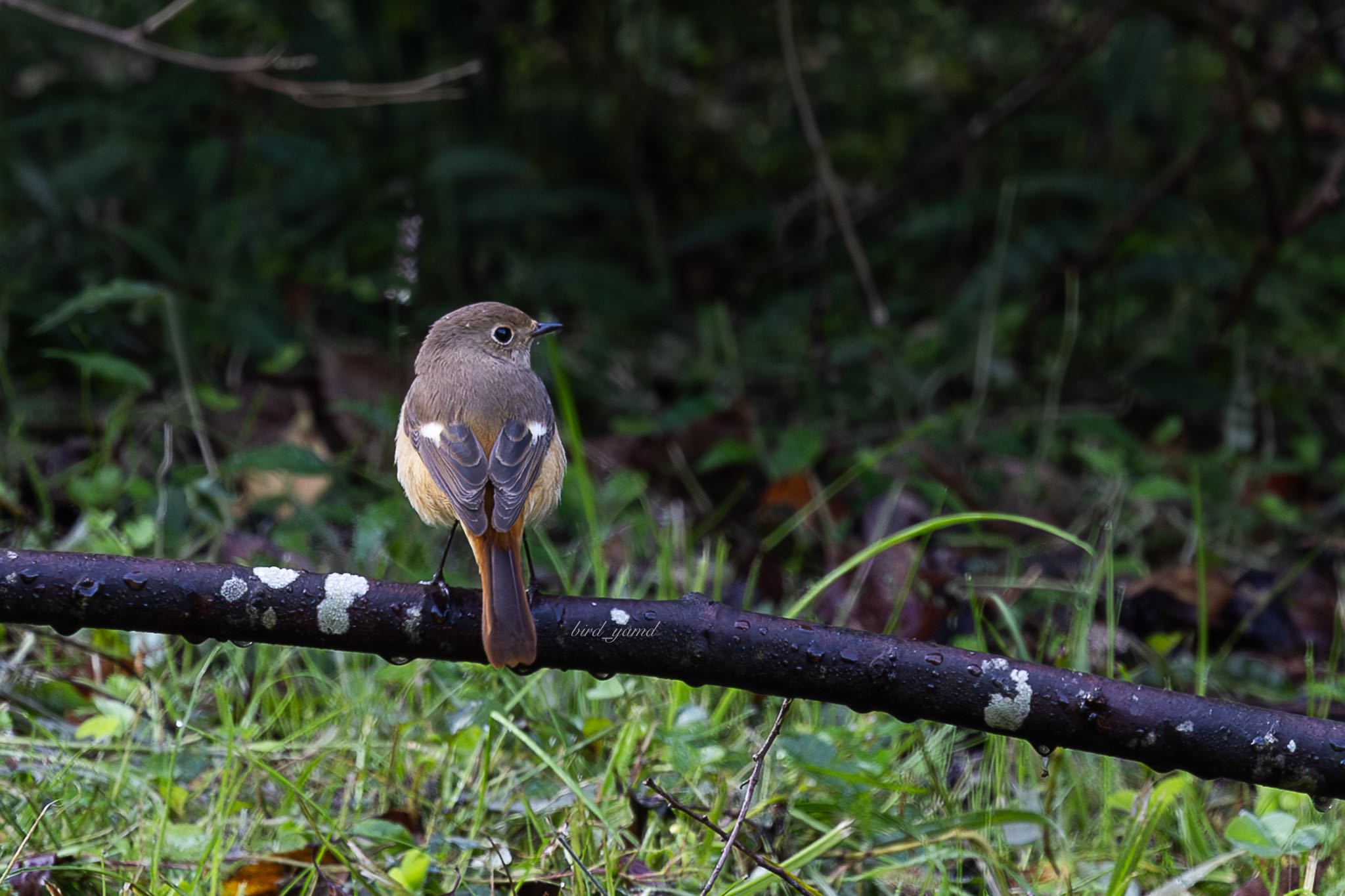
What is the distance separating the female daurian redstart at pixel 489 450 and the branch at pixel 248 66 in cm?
103

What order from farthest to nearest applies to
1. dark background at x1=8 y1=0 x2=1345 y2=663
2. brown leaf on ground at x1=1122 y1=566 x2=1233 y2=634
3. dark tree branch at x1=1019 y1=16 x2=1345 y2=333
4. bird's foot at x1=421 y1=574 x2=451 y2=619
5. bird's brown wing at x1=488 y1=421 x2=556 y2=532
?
dark tree branch at x1=1019 y1=16 x2=1345 y2=333 → dark background at x1=8 y1=0 x2=1345 y2=663 → brown leaf on ground at x1=1122 y1=566 x2=1233 y2=634 → bird's brown wing at x1=488 y1=421 x2=556 y2=532 → bird's foot at x1=421 y1=574 x2=451 y2=619

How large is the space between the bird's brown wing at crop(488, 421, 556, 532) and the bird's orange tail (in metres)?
0.23

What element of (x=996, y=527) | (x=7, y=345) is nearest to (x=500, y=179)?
(x=7, y=345)

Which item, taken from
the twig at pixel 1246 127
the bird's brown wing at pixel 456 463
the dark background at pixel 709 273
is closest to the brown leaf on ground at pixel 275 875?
the bird's brown wing at pixel 456 463

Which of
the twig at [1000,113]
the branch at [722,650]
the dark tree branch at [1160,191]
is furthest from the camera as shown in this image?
Result: the twig at [1000,113]

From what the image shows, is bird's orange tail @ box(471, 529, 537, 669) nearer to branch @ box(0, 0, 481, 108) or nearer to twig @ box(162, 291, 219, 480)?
twig @ box(162, 291, 219, 480)

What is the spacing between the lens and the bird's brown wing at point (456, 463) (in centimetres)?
288

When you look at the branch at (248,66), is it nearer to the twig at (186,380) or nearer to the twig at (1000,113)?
the twig at (186,380)

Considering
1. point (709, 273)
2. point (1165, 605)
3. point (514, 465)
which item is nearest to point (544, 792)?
point (514, 465)

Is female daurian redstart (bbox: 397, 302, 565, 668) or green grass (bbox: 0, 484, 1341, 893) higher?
female daurian redstart (bbox: 397, 302, 565, 668)

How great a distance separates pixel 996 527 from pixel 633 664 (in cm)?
291

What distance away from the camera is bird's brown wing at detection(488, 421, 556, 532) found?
9.33ft

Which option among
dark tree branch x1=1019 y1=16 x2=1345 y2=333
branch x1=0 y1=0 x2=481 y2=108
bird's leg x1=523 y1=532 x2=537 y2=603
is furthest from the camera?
dark tree branch x1=1019 y1=16 x2=1345 y2=333

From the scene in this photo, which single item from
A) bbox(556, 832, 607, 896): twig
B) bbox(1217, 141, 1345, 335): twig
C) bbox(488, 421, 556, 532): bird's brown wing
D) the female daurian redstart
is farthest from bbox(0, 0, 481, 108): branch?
bbox(1217, 141, 1345, 335): twig
